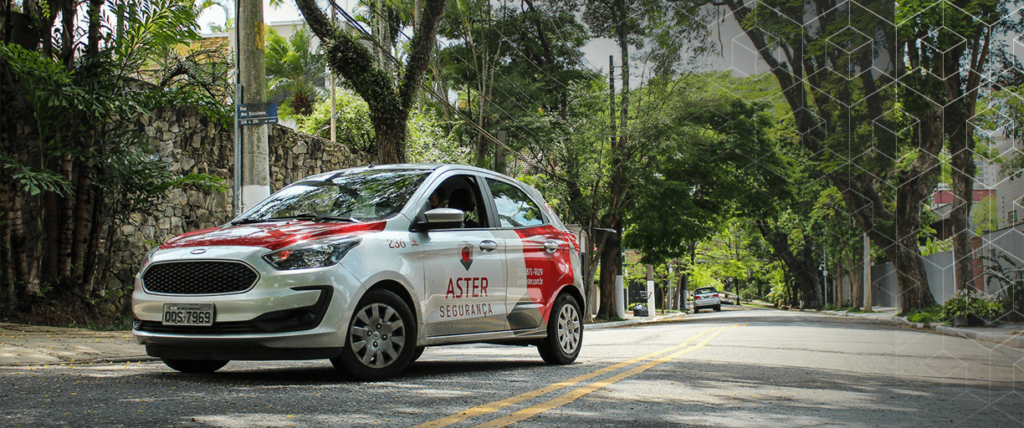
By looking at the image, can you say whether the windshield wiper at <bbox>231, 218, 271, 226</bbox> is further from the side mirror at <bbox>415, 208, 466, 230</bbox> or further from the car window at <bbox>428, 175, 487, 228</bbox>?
the car window at <bbox>428, 175, 487, 228</bbox>

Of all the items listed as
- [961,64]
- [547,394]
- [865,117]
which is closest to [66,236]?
[547,394]

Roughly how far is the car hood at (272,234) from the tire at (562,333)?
243 cm

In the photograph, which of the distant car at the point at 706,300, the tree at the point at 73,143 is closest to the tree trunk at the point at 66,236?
the tree at the point at 73,143

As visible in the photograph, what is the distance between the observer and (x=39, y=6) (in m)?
10.6

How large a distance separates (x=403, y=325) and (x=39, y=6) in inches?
301

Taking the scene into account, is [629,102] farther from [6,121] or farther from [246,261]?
[246,261]

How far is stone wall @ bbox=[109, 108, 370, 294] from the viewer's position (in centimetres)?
1248

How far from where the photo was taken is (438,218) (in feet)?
21.1

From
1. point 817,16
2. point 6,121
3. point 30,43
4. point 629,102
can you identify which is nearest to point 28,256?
point 6,121

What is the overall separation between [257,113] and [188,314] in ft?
18.4

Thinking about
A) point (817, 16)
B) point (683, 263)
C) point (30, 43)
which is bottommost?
point (683, 263)

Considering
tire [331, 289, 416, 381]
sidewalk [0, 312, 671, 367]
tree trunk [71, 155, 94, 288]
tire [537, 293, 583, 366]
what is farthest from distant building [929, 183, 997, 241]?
tree trunk [71, 155, 94, 288]

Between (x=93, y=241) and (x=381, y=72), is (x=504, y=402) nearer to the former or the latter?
(x=93, y=241)

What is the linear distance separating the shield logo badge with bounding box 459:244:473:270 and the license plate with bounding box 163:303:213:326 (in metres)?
2.07
